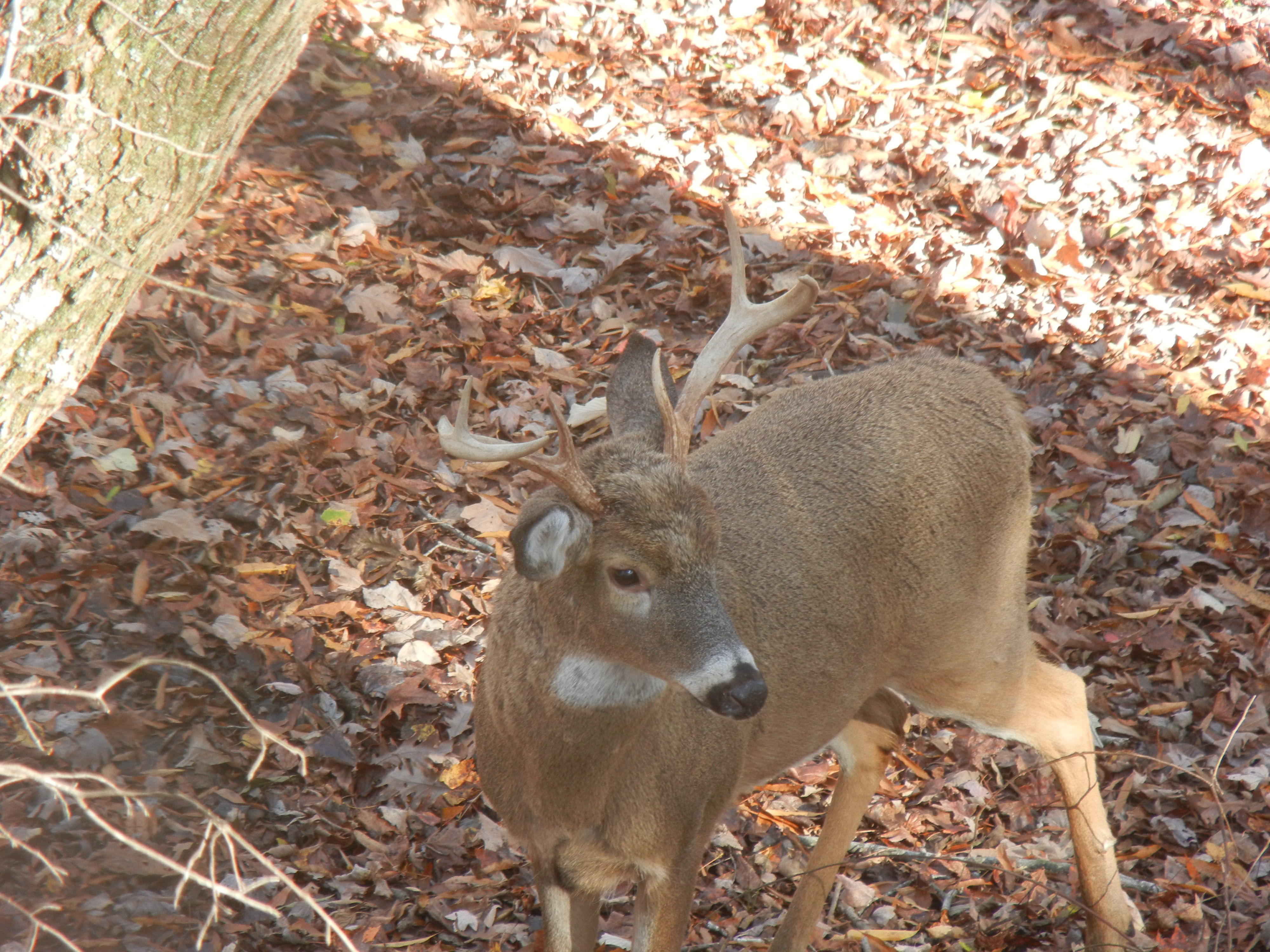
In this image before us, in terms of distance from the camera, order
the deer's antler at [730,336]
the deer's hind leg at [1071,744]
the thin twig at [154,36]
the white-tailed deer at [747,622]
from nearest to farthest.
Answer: the thin twig at [154,36] → the white-tailed deer at [747,622] → the deer's antler at [730,336] → the deer's hind leg at [1071,744]

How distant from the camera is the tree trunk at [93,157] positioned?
8.82 ft

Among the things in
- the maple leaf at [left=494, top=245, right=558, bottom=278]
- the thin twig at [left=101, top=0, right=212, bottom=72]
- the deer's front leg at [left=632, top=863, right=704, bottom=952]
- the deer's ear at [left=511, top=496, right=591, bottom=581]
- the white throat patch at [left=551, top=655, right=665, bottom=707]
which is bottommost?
the deer's front leg at [left=632, top=863, right=704, bottom=952]

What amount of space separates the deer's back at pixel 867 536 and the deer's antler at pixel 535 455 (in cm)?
83

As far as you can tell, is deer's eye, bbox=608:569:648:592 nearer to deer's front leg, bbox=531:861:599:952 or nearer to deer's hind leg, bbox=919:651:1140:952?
deer's front leg, bbox=531:861:599:952

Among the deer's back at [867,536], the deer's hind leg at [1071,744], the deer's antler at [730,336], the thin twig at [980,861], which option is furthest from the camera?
the thin twig at [980,861]

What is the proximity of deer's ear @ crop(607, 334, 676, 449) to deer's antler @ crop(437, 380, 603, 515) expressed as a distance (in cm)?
50

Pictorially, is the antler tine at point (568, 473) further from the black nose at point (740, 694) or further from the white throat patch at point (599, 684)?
the black nose at point (740, 694)

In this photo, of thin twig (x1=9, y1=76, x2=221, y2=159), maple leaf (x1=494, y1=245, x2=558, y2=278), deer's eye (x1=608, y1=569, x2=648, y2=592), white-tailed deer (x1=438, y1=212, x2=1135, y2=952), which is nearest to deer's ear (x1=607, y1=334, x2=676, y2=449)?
white-tailed deer (x1=438, y1=212, x2=1135, y2=952)

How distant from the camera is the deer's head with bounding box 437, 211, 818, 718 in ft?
10.8

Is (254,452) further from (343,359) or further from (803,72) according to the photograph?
(803,72)

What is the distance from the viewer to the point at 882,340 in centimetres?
709

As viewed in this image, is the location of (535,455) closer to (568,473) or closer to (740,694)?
(568,473)

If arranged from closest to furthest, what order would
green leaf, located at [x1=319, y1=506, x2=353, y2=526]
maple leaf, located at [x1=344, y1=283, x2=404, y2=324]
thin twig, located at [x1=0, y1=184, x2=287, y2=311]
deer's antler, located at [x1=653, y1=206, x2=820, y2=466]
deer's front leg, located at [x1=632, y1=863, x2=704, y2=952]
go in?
1. thin twig, located at [x1=0, y1=184, x2=287, y2=311]
2. deer's antler, located at [x1=653, y1=206, x2=820, y2=466]
3. deer's front leg, located at [x1=632, y1=863, x2=704, y2=952]
4. green leaf, located at [x1=319, y1=506, x2=353, y2=526]
5. maple leaf, located at [x1=344, y1=283, x2=404, y2=324]

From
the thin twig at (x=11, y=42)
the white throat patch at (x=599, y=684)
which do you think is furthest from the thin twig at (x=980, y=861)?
the thin twig at (x=11, y=42)
